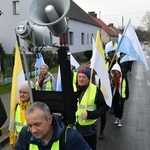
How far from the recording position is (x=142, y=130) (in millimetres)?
8023

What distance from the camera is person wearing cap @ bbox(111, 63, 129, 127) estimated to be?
27.5 ft

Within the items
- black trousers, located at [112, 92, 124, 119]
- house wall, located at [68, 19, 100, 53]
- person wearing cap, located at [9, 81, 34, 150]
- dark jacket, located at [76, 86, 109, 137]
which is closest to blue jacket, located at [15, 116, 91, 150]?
person wearing cap, located at [9, 81, 34, 150]

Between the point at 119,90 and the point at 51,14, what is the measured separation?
18.7 ft

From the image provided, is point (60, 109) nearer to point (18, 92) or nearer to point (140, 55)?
point (18, 92)

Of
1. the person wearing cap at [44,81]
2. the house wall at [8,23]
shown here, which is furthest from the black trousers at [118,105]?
the house wall at [8,23]

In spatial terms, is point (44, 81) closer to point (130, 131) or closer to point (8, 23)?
point (130, 131)

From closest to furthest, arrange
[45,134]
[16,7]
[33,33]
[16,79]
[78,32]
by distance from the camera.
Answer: [45,134] < [33,33] < [16,79] < [16,7] < [78,32]

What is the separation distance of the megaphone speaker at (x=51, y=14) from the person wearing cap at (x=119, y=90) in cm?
531

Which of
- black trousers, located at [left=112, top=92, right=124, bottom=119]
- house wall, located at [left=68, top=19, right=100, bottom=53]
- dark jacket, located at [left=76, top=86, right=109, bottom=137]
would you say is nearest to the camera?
dark jacket, located at [left=76, top=86, right=109, bottom=137]

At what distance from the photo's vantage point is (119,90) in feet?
27.9

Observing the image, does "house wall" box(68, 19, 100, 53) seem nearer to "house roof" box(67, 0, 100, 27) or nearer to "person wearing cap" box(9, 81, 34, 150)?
"house roof" box(67, 0, 100, 27)

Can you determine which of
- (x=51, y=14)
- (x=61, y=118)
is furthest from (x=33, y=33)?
(x=61, y=118)

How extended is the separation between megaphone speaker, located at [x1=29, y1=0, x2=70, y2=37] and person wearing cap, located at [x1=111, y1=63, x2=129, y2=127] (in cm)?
531

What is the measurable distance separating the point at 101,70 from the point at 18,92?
5.55 feet
